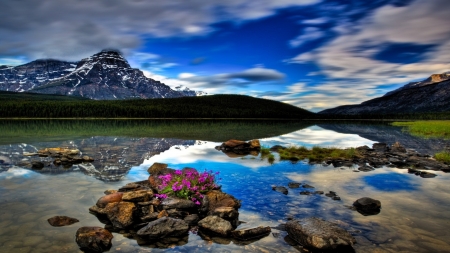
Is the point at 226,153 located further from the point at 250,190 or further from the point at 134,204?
the point at 134,204

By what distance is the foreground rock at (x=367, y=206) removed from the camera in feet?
48.9

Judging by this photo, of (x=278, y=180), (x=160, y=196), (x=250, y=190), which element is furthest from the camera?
(x=278, y=180)

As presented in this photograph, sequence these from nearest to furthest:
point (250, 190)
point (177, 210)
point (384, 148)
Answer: point (177, 210)
point (250, 190)
point (384, 148)

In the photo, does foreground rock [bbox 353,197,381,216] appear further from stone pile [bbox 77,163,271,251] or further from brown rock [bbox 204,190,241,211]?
brown rock [bbox 204,190,241,211]

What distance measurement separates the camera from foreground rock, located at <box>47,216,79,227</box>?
42.3 feet

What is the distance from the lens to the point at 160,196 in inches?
650

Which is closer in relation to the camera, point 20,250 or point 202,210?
point 20,250

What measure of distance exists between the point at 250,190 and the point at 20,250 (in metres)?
12.0

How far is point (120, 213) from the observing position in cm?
1350

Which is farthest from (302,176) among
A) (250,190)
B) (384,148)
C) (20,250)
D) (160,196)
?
(384,148)

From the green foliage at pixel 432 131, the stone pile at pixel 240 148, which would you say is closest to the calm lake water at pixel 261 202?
the stone pile at pixel 240 148

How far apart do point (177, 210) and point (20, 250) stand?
6.40 m

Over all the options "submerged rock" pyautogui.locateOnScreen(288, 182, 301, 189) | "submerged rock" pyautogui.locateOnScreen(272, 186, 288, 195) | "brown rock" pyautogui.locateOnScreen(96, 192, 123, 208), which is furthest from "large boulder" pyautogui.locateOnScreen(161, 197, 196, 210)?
"submerged rock" pyautogui.locateOnScreen(288, 182, 301, 189)

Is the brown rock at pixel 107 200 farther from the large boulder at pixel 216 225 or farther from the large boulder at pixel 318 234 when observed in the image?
the large boulder at pixel 318 234
